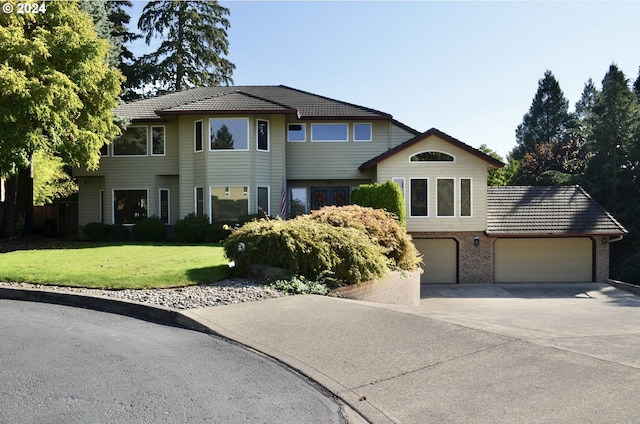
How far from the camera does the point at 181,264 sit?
39.6 ft

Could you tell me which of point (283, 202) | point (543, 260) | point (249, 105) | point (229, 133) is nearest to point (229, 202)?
point (283, 202)

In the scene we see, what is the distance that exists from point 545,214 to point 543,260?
2213mm

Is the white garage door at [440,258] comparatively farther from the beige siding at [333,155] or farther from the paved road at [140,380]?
the paved road at [140,380]

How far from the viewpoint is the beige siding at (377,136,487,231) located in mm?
21422

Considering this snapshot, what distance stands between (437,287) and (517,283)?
14.1 ft

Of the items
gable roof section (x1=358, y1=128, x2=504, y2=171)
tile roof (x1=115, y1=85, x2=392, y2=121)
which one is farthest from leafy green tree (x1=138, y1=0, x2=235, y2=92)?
gable roof section (x1=358, y1=128, x2=504, y2=171)

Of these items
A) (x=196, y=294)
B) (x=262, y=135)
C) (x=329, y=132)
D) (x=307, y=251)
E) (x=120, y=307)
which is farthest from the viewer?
(x=329, y=132)

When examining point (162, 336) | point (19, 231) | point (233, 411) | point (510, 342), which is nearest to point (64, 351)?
point (162, 336)

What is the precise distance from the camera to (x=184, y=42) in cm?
3984

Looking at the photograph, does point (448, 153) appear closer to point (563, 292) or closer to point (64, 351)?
point (563, 292)

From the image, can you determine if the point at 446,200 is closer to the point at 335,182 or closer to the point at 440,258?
the point at 440,258

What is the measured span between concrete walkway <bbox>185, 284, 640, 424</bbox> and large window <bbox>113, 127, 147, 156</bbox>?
18.1m

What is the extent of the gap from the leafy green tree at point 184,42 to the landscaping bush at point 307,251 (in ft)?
103

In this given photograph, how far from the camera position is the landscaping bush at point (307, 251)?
1020 centimetres
